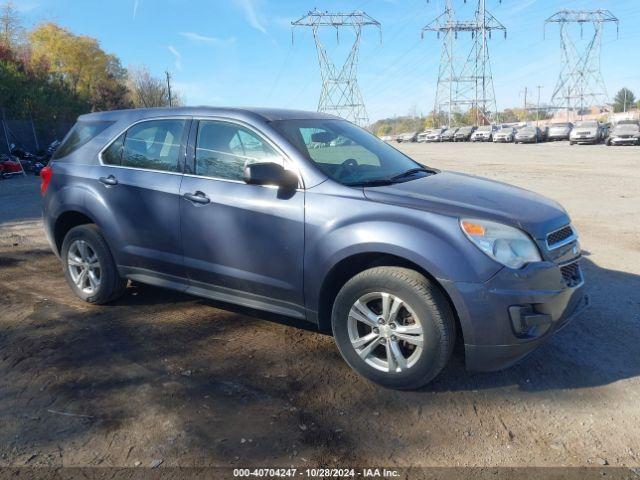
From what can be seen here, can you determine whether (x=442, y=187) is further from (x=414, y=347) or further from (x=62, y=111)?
(x=62, y=111)

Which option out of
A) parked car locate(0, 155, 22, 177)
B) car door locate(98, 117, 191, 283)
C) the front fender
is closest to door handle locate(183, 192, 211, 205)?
car door locate(98, 117, 191, 283)

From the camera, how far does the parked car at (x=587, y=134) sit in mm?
37438

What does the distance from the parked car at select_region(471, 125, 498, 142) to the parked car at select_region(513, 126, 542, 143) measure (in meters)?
7.16

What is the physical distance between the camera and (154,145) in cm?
445

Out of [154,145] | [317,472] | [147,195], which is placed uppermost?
[154,145]

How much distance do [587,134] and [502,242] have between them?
39.5 m

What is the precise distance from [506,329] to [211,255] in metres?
2.17

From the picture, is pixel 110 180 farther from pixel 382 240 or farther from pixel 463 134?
pixel 463 134

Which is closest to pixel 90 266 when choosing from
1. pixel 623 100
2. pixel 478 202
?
pixel 478 202

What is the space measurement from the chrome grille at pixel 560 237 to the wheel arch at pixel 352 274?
0.74 m

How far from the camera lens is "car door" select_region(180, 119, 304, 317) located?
3.66 metres

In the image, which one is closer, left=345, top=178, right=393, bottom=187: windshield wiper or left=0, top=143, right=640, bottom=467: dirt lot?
left=0, top=143, right=640, bottom=467: dirt lot

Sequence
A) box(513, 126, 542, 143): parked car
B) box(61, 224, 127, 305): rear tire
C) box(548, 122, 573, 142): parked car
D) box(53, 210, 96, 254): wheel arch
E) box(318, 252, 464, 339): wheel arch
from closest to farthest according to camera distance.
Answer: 1. box(318, 252, 464, 339): wheel arch
2. box(61, 224, 127, 305): rear tire
3. box(53, 210, 96, 254): wheel arch
4. box(548, 122, 573, 142): parked car
5. box(513, 126, 542, 143): parked car

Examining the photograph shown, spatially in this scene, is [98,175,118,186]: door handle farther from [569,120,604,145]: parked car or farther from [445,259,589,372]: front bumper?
[569,120,604,145]: parked car
